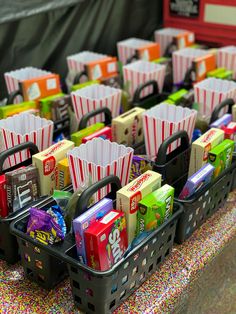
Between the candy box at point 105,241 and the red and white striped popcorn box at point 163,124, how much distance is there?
1.52 feet

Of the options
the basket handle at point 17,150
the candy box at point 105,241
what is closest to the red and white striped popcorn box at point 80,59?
the basket handle at point 17,150

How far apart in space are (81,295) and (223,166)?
63cm

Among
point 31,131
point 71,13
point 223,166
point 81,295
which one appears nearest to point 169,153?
point 223,166

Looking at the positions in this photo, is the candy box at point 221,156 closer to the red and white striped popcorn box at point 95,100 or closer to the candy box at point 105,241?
the candy box at point 105,241

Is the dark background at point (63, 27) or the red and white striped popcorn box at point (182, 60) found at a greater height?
the dark background at point (63, 27)

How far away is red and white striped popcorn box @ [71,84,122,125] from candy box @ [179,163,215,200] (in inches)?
22.5

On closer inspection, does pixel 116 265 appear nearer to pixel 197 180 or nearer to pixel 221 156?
pixel 197 180

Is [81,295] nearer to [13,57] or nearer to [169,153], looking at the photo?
[169,153]

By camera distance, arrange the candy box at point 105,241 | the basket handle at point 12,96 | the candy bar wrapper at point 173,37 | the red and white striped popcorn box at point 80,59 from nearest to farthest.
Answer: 1. the candy box at point 105,241
2. the basket handle at point 12,96
3. the red and white striped popcorn box at point 80,59
4. the candy bar wrapper at point 173,37

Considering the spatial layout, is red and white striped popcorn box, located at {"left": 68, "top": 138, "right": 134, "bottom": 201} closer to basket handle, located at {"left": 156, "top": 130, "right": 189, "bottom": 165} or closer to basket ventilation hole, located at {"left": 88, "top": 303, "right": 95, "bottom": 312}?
basket handle, located at {"left": 156, "top": 130, "right": 189, "bottom": 165}

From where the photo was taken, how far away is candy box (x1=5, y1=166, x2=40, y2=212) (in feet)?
4.01

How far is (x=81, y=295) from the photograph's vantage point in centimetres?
112

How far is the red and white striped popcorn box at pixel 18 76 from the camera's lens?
6.49 feet

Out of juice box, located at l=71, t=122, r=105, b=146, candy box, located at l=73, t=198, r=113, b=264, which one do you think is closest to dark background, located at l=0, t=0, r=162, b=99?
juice box, located at l=71, t=122, r=105, b=146
